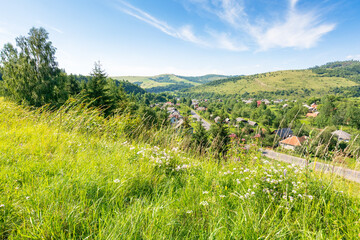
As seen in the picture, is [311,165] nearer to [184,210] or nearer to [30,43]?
[184,210]

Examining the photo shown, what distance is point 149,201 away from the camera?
6.69 feet

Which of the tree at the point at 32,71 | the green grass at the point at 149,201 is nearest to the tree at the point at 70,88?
the tree at the point at 32,71

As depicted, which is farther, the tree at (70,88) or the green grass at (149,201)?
the tree at (70,88)

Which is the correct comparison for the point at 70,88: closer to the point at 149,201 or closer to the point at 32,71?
the point at 32,71

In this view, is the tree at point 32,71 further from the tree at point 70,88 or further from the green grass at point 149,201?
the green grass at point 149,201

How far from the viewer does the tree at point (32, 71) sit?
83.3ft

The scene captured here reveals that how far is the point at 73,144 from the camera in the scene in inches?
132

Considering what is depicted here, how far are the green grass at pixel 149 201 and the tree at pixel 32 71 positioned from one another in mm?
29847

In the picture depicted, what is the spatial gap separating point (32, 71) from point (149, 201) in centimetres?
3595

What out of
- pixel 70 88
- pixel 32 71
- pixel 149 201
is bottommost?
pixel 149 201

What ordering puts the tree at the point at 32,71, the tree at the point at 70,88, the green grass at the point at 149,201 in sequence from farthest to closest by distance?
the tree at the point at 70,88
the tree at the point at 32,71
the green grass at the point at 149,201

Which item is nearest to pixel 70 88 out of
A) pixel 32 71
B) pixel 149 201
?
pixel 32 71

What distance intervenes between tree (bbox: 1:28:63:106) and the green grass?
29.8m

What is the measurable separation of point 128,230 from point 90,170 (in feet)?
4.14
